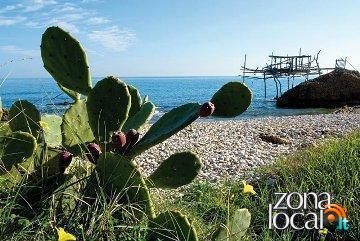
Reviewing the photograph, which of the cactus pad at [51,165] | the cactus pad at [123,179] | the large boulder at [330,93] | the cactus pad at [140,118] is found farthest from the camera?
the large boulder at [330,93]

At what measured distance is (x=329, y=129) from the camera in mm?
12344

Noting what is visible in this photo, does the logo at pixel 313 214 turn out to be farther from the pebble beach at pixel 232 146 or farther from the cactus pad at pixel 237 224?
the pebble beach at pixel 232 146

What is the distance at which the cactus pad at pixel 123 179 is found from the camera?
97.8 inches

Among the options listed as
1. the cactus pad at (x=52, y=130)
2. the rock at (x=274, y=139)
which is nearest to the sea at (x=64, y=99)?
the cactus pad at (x=52, y=130)

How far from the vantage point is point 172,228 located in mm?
2432

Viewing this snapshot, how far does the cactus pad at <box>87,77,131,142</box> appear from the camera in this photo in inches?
106

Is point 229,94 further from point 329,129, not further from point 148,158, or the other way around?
point 329,129

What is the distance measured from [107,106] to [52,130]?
0.59 meters

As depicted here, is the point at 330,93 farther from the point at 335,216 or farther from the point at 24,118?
the point at 24,118

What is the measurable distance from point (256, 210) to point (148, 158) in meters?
4.21

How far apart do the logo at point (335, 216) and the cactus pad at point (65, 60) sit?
84.4 inches

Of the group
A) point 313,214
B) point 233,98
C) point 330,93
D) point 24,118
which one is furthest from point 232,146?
point 330,93

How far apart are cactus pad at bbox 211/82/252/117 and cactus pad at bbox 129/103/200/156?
16 cm

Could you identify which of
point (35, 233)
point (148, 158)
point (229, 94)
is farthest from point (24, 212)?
point (148, 158)
